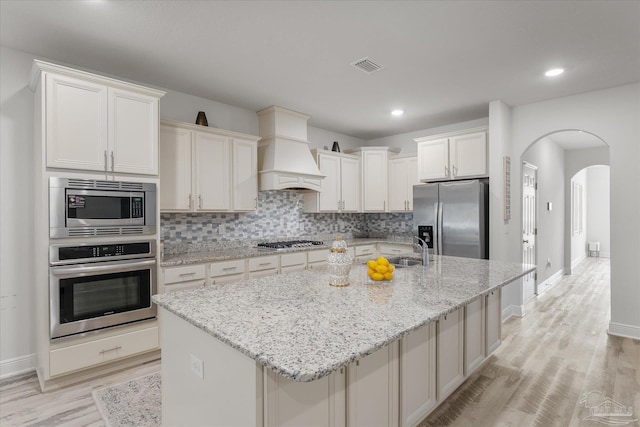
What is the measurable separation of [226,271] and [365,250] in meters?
2.32

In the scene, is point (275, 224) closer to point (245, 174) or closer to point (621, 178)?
point (245, 174)

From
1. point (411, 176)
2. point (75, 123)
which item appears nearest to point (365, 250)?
point (411, 176)

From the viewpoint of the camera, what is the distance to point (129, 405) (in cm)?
226

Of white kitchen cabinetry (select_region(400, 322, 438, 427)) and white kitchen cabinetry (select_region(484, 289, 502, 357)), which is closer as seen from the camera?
white kitchen cabinetry (select_region(400, 322, 438, 427))

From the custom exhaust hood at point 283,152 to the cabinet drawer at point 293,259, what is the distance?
834mm

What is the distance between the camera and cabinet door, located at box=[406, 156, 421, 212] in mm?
5034

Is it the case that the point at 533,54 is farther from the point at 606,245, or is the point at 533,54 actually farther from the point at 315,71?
the point at 606,245

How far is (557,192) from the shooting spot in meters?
6.45

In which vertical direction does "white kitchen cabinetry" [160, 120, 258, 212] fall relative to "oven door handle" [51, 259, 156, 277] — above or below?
above

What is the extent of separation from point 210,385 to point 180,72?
9.36 feet

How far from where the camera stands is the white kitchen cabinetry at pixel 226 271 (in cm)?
326

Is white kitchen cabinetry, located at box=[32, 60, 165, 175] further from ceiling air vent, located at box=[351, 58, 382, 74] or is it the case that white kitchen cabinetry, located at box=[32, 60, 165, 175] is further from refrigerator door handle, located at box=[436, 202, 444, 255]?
refrigerator door handle, located at box=[436, 202, 444, 255]

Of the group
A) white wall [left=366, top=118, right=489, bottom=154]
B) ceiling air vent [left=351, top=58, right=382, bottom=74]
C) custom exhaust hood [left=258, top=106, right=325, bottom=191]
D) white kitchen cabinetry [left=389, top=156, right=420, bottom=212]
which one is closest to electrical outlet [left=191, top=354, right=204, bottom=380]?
ceiling air vent [left=351, top=58, right=382, bottom=74]

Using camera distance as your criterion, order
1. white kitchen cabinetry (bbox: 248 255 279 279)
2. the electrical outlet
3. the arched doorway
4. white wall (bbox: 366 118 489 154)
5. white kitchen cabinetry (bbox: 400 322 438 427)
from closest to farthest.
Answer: the electrical outlet < white kitchen cabinetry (bbox: 400 322 438 427) < white kitchen cabinetry (bbox: 248 255 279 279) < white wall (bbox: 366 118 489 154) < the arched doorway
